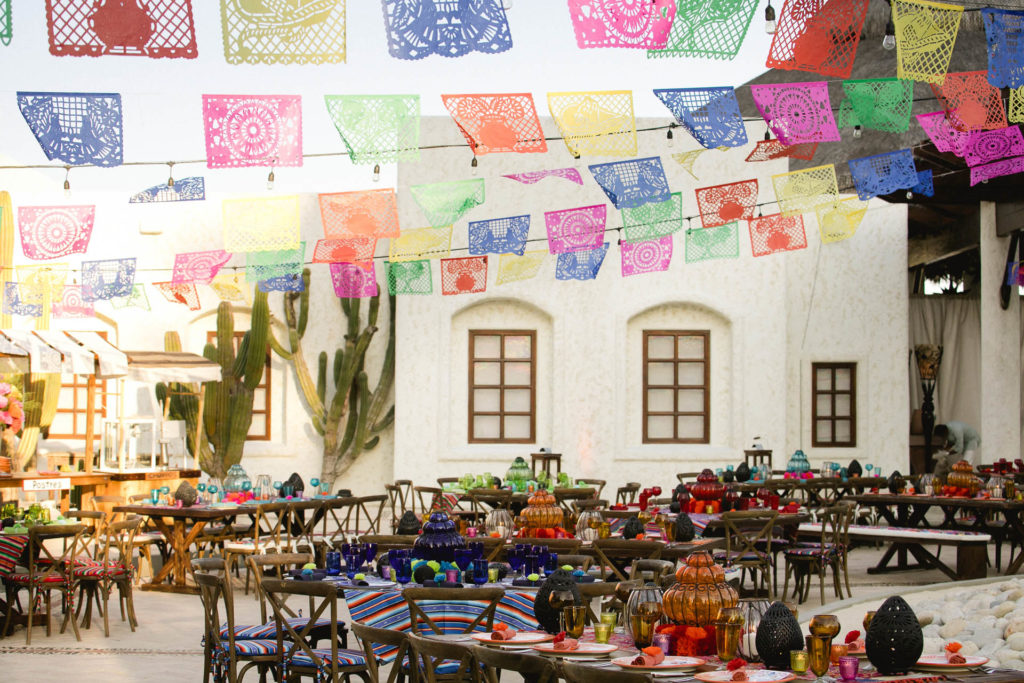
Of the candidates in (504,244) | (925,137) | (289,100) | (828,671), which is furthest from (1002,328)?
(828,671)

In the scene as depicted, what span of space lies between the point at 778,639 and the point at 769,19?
3.61 m

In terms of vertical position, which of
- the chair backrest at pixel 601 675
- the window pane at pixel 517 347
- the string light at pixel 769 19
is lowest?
the chair backrest at pixel 601 675

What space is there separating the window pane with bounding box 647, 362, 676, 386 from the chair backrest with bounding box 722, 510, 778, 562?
6285 millimetres

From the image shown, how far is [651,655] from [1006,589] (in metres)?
5.04

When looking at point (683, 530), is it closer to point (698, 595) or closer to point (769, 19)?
point (769, 19)

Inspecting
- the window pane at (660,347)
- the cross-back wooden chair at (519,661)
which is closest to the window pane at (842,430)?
the window pane at (660,347)

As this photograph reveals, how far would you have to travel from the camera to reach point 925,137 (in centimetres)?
1441

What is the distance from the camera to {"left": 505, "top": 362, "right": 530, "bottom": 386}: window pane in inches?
577

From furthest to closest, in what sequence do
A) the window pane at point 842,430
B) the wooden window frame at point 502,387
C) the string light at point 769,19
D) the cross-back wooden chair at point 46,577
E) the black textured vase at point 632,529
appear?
the window pane at point 842,430 < the wooden window frame at point 502,387 < the cross-back wooden chair at point 46,577 < the black textured vase at point 632,529 < the string light at point 769,19

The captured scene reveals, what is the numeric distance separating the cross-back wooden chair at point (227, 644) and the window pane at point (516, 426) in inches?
372

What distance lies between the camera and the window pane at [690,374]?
580 inches

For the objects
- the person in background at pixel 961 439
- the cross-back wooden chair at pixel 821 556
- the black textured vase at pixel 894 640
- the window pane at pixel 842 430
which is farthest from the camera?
the person in background at pixel 961 439

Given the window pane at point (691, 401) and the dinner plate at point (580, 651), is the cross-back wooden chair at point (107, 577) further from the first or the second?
the window pane at point (691, 401)

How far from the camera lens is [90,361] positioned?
422 inches
